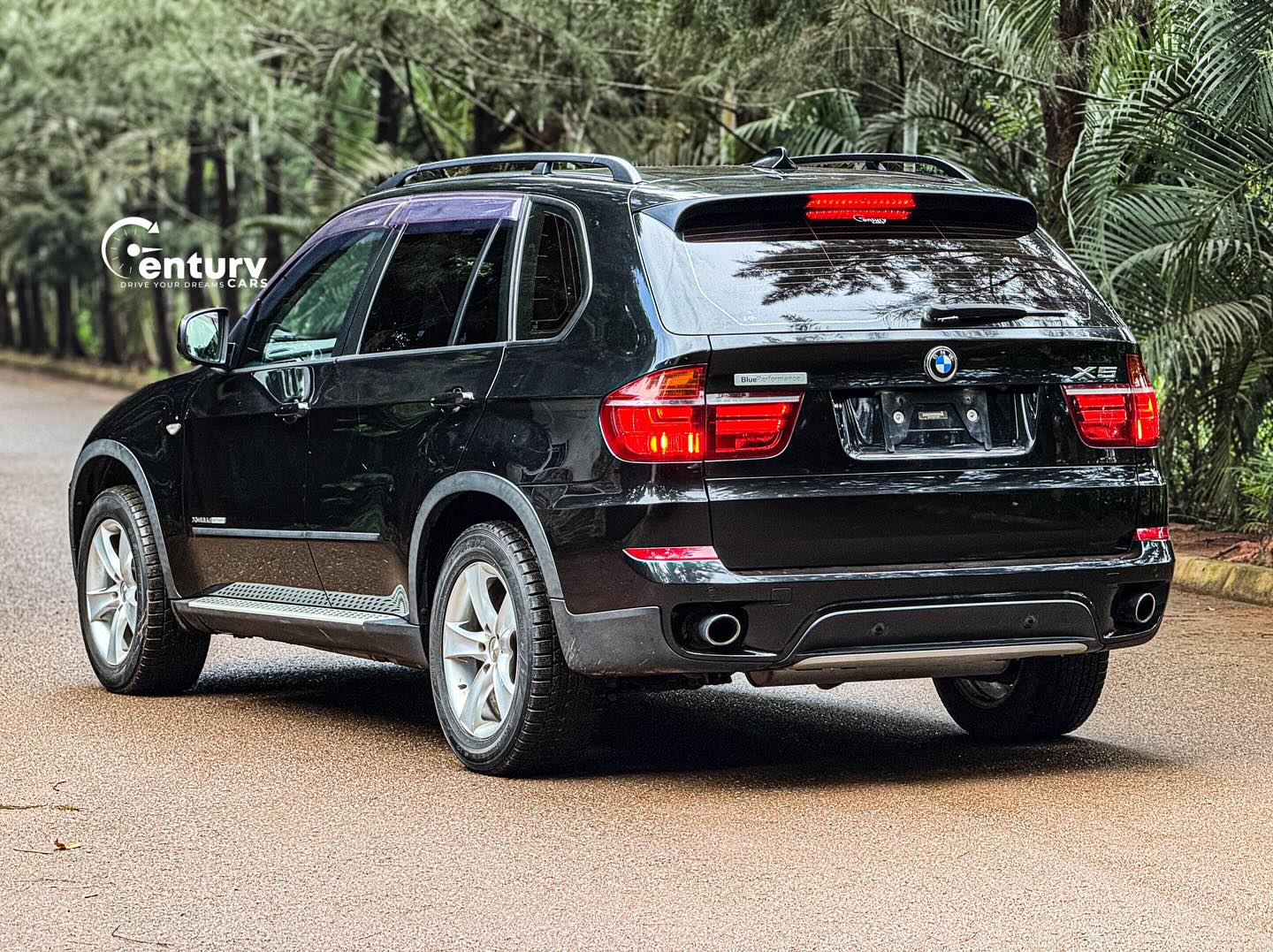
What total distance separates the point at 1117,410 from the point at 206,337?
3472 millimetres

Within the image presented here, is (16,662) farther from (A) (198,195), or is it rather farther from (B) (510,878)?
(A) (198,195)

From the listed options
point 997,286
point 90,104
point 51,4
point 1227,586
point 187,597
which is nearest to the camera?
point 997,286

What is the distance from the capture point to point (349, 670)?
962cm

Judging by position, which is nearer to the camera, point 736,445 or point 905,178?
point 736,445

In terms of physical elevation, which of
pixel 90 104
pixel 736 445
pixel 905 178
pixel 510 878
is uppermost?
pixel 905 178

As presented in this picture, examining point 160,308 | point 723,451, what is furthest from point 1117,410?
point 160,308

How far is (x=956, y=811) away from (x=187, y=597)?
339cm

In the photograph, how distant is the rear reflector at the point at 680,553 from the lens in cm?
630

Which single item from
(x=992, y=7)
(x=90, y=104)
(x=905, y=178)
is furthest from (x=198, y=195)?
(x=905, y=178)

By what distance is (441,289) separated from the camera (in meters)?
7.45

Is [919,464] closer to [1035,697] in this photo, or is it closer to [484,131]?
[1035,697]

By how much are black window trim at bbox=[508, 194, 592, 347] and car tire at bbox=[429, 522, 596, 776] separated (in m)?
0.59

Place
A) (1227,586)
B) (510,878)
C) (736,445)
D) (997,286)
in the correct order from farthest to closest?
1. (1227,586)
2. (997,286)
3. (736,445)
4. (510,878)

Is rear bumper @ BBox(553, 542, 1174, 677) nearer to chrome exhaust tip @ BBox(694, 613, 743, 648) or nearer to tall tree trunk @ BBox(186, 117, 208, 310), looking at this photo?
chrome exhaust tip @ BBox(694, 613, 743, 648)
